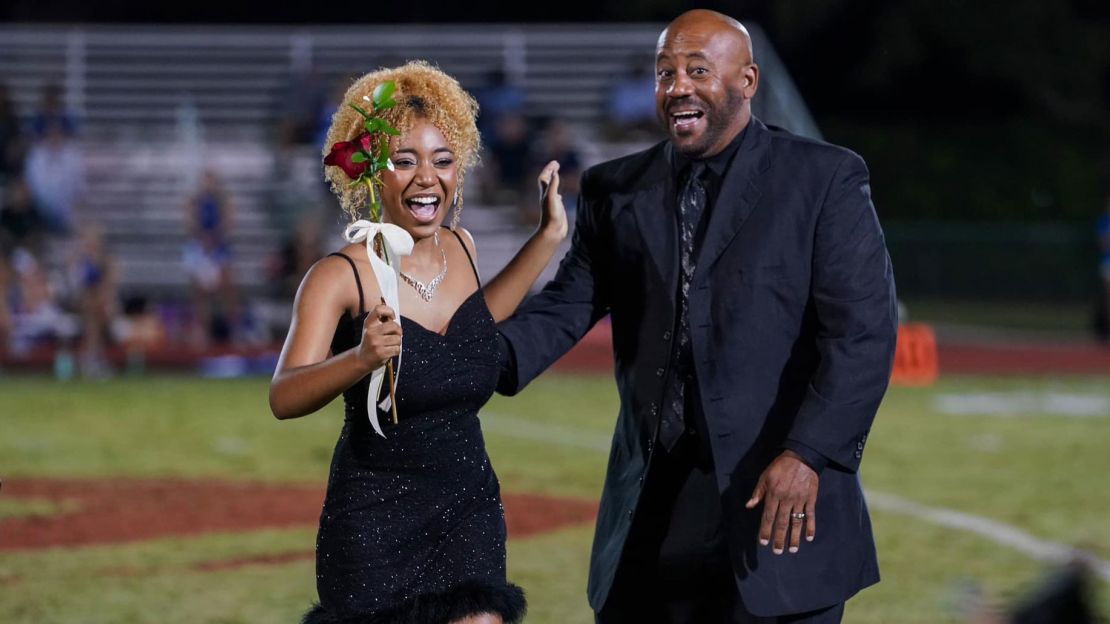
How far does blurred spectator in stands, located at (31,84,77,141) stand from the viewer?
2073 cm

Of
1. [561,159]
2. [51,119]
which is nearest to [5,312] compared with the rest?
[51,119]

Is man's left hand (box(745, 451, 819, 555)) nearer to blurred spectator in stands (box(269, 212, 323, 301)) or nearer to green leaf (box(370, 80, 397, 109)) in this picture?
green leaf (box(370, 80, 397, 109))

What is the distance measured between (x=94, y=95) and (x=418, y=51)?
4398mm

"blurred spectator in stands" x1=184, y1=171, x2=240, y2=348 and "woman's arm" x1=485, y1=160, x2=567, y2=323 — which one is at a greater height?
"woman's arm" x1=485, y1=160, x2=567, y2=323

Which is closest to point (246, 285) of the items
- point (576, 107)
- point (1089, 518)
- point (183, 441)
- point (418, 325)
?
point (576, 107)

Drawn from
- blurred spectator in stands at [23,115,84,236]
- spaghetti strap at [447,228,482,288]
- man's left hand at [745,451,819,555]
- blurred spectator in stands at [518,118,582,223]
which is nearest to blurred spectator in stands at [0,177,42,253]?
blurred spectator in stands at [23,115,84,236]

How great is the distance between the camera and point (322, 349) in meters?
4.08

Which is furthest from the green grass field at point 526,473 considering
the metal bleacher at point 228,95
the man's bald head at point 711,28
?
the metal bleacher at point 228,95

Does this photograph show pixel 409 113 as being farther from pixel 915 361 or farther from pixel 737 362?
pixel 915 361

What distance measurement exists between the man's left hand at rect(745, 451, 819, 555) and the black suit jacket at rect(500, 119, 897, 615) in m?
0.06

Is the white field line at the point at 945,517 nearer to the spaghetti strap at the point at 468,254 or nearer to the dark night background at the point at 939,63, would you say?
the spaghetti strap at the point at 468,254

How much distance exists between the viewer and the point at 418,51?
80.3 feet

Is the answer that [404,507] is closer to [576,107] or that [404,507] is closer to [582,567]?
[582,567]

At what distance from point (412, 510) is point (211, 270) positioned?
1530cm
